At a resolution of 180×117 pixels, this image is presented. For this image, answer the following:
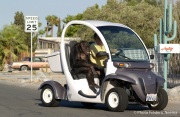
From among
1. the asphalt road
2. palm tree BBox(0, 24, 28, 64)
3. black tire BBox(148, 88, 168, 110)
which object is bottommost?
the asphalt road

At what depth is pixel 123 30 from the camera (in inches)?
556

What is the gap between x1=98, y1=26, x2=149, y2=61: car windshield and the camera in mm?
13430

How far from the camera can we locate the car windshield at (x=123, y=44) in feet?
44.1

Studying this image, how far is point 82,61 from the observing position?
14.0m

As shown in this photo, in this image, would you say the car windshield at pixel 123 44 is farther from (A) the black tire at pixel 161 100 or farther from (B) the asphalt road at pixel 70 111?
(B) the asphalt road at pixel 70 111

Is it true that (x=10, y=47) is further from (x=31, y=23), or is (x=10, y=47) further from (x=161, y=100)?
(x=161, y=100)

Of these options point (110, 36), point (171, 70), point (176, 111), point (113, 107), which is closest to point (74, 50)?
point (110, 36)

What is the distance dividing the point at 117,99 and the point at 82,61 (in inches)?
68.0

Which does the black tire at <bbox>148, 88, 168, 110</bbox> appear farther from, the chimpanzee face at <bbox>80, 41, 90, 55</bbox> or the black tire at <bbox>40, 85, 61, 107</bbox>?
the black tire at <bbox>40, 85, 61, 107</bbox>

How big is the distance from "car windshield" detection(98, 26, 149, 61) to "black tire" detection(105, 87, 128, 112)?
88 cm

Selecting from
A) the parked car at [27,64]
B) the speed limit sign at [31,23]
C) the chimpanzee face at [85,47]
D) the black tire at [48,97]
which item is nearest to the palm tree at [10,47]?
the parked car at [27,64]

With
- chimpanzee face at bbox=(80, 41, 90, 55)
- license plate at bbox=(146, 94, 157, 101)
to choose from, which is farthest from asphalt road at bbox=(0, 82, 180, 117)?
chimpanzee face at bbox=(80, 41, 90, 55)

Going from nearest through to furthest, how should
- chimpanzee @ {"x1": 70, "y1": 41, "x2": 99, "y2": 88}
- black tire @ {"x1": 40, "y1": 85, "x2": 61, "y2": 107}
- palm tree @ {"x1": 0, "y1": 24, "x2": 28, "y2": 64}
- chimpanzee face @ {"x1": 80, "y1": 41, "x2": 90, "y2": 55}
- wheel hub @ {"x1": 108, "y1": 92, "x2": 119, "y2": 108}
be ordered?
wheel hub @ {"x1": 108, "y1": 92, "x2": 119, "y2": 108} → chimpanzee @ {"x1": 70, "y1": 41, "x2": 99, "y2": 88} → chimpanzee face @ {"x1": 80, "y1": 41, "x2": 90, "y2": 55} → black tire @ {"x1": 40, "y1": 85, "x2": 61, "y2": 107} → palm tree @ {"x1": 0, "y1": 24, "x2": 28, "y2": 64}

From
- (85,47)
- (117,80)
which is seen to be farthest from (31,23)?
(117,80)
